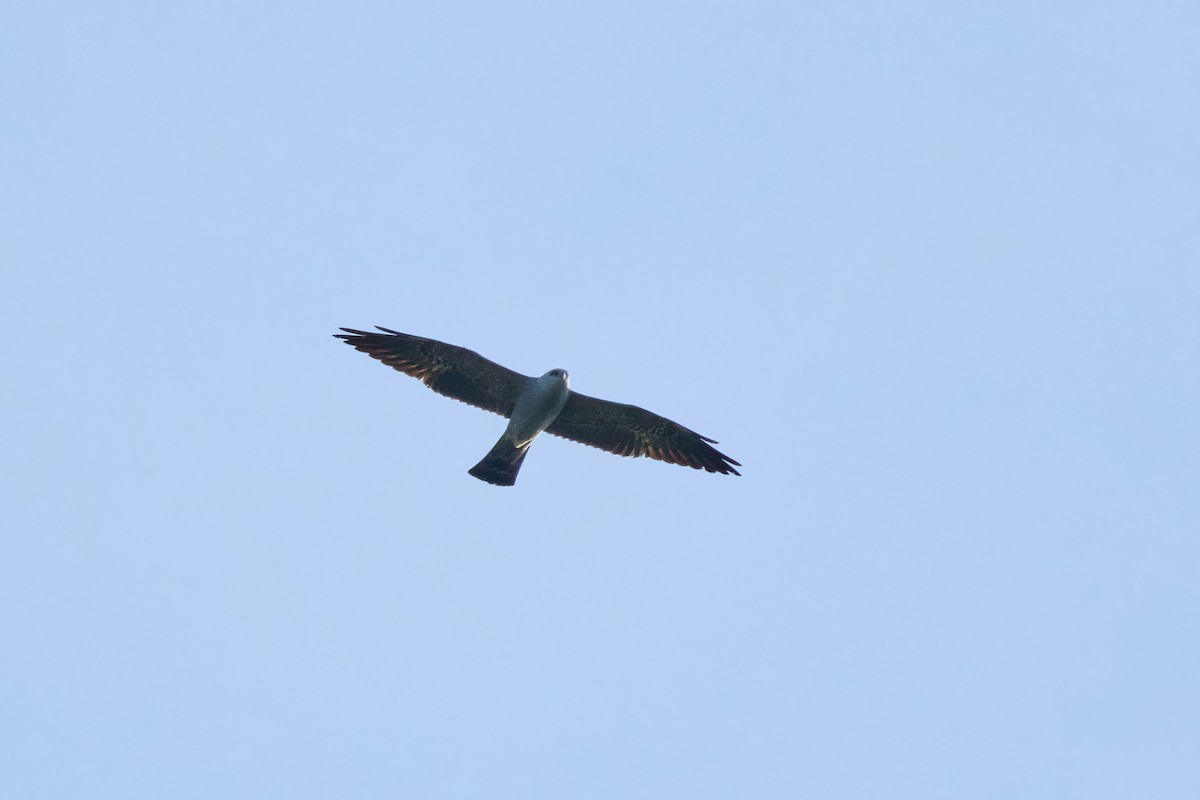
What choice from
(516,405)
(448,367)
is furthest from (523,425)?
(448,367)

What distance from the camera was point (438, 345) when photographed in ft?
73.5

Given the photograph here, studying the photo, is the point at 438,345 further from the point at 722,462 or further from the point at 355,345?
the point at 722,462

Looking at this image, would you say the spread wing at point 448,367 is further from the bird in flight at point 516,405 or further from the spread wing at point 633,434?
the spread wing at point 633,434

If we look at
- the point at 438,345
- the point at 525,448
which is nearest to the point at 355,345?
the point at 438,345

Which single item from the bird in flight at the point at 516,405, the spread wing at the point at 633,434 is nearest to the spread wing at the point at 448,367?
the bird in flight at the point at 516,405

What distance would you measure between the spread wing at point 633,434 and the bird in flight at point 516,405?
0.05ft

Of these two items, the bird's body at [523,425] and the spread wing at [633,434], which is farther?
the spread wing at [633,434]

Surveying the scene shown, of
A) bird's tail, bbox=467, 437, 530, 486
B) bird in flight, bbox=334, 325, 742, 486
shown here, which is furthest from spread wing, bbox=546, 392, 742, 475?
bird's tail, bbox=467, 437, 530, 486

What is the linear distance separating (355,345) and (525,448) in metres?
2.86

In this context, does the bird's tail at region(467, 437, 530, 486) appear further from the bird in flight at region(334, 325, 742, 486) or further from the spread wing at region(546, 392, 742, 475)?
the spread wing at region(546, 392, 742, 475)

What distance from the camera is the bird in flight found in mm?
22391

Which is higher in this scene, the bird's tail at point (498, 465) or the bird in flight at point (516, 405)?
the bird in flight at point (516, 405)

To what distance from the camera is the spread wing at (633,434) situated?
22.9 metres

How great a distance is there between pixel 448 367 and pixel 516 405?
1.13m
